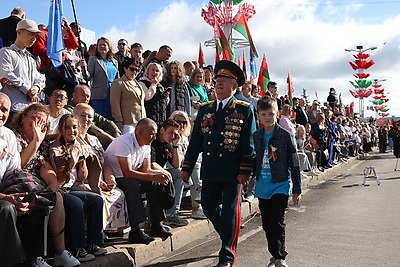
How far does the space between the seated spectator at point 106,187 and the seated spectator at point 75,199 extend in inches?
9.6

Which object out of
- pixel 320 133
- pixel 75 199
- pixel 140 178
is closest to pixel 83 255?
pixel 75 199

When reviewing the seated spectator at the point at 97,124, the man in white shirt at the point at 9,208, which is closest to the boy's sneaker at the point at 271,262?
the man in white shirt at the point at 9,208

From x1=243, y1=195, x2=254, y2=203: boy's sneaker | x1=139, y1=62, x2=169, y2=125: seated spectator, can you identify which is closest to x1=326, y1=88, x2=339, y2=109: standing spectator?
x1=243, y1=195, x2=254, y2=203: boy's sneaker

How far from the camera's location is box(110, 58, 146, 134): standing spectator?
791 cm

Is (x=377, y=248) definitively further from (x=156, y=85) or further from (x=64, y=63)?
(x=64, y=63)

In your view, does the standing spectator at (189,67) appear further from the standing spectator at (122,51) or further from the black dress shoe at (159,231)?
the black dress shoe at (159,231)

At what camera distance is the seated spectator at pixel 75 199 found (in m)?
4.77

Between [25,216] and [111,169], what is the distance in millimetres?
1763

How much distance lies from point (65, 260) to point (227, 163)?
6.27 ft

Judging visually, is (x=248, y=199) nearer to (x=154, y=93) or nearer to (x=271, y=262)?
(x=154, y=93)

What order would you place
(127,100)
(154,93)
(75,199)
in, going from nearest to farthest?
1. (75,199)
2. (127,100)
3. (154,93)

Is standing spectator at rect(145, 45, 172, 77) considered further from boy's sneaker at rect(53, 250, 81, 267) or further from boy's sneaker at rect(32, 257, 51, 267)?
boy's sneaker at rect(32, 257, 51, 267)

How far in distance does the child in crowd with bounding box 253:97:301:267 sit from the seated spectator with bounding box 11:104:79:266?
6.79ft

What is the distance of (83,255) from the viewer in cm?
486
